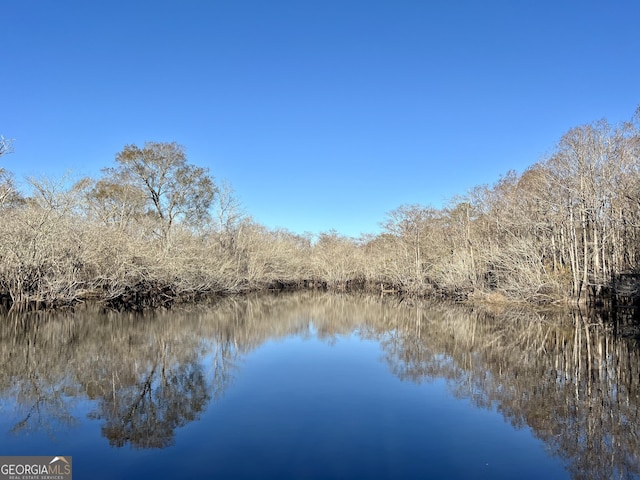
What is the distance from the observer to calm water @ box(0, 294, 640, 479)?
4.71 meters

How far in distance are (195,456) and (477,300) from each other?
22336mm

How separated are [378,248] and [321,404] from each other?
111 ft

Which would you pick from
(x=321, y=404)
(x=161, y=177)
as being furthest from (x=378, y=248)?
(x=321, y=404)

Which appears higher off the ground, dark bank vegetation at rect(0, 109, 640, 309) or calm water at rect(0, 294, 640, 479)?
dark bank vegetation at rect(0, 109, 640, 309)

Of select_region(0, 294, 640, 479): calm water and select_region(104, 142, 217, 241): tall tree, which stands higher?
select_region(104, 142, 217, 241): tall tree

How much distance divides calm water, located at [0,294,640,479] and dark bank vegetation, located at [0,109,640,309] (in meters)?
5.40

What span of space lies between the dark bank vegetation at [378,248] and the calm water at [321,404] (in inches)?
213

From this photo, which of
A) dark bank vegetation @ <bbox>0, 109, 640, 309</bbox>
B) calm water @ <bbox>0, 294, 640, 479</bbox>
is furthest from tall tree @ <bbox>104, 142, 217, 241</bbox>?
calm water @ <bbox>0, 294, 640, 479</bbox>

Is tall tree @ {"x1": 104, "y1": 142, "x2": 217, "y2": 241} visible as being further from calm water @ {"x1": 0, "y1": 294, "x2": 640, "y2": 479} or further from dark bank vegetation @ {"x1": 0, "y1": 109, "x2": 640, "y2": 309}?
calm water @ {"x1": 0, "y1": 294, "x2": 640, "y2": 479}

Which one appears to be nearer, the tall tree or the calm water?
the calm water

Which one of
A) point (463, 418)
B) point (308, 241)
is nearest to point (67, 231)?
point (463, 418)

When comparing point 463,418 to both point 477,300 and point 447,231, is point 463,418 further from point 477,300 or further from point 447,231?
point 447,231

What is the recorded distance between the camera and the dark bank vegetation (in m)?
17.6

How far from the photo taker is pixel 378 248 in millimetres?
40281
